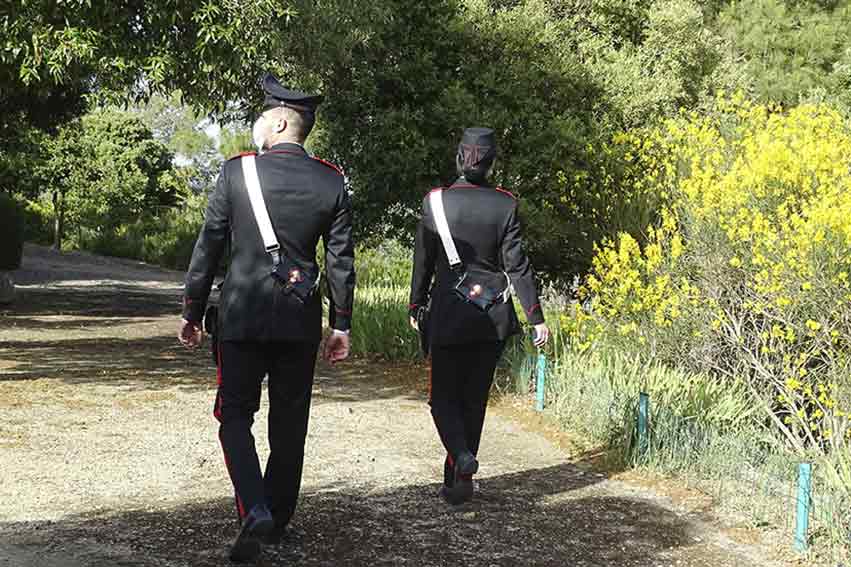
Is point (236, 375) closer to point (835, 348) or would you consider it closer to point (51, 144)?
point (835, 348)

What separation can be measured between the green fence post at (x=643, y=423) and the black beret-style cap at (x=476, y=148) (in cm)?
198

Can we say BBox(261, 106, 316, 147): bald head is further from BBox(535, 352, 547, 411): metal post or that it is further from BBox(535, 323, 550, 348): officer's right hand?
BBox(535, 352, 547, 411): metal post

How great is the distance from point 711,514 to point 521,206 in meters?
6.24

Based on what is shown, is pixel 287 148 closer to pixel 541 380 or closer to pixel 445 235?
pixel 445 235

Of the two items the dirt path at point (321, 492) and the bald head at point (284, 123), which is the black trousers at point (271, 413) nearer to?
the dirt path at point (321, 492)

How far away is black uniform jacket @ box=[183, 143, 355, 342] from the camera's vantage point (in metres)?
4.72

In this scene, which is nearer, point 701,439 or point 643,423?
point 701,439

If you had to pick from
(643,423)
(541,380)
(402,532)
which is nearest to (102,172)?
(541,380)

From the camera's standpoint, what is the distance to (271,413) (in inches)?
194

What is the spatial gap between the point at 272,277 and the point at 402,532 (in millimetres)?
1465

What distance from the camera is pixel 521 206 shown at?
1191 cm

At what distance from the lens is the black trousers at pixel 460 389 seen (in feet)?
19.3

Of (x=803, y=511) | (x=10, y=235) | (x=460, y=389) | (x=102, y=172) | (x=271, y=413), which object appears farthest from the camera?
(x=102, y=172)

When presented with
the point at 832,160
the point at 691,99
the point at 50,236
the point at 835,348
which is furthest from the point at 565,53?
the point at 50,236
